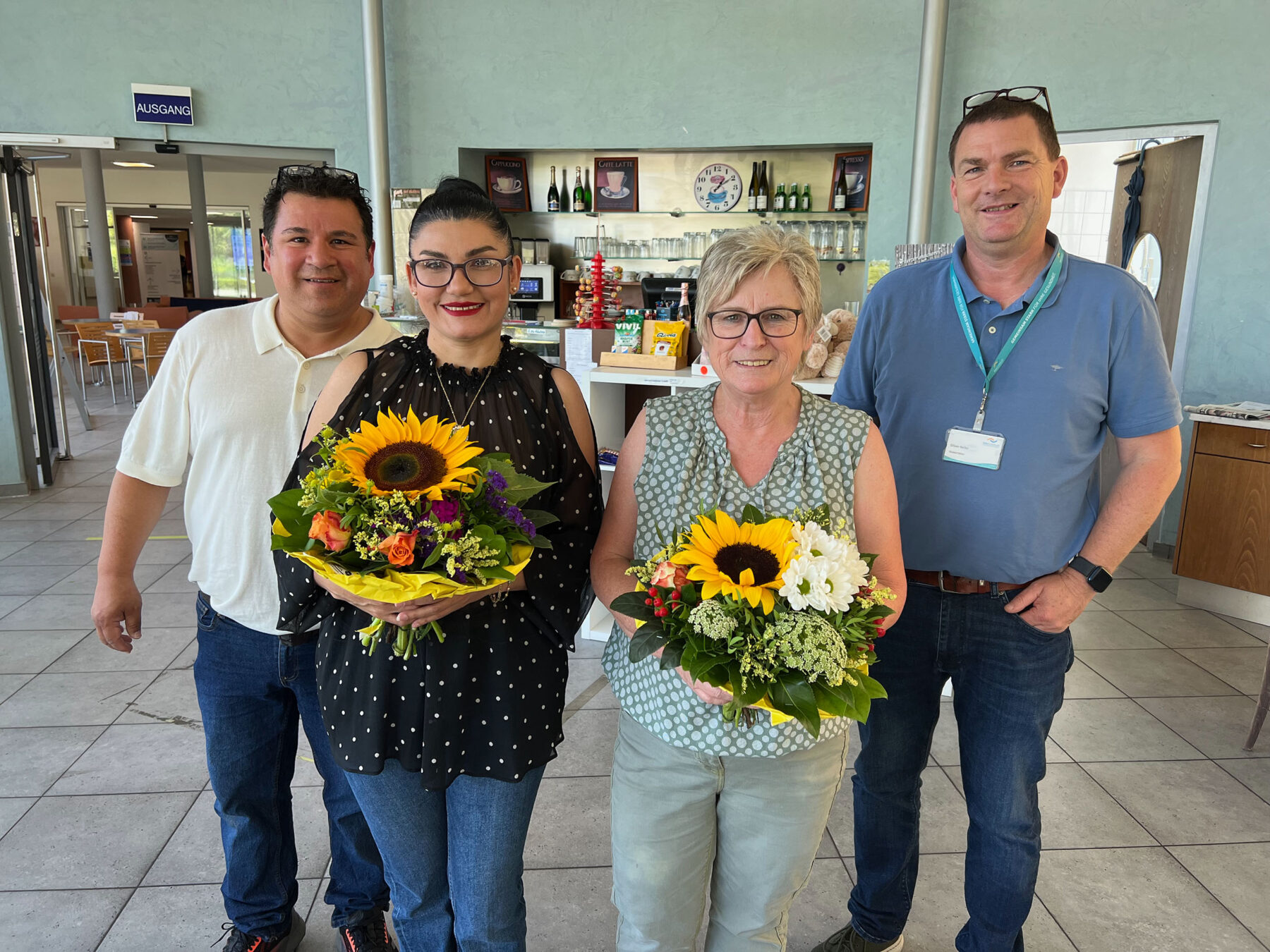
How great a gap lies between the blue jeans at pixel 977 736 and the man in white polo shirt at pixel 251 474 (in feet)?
4.15

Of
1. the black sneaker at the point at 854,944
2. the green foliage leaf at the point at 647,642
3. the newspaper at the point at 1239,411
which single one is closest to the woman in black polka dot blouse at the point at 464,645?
the green foliage leaf at the point at 647,642

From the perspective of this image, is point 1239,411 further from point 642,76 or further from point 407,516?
point 407,516

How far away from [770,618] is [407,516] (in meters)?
0.55

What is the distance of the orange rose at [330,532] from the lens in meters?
1.23

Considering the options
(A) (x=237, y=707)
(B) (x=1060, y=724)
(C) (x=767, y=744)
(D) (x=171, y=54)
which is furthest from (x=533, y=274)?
(C) (x=767, y=744)

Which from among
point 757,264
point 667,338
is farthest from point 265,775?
point 667,338

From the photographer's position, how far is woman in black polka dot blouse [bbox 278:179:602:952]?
1481 millimetres

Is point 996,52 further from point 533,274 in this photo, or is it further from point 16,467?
point 16,467

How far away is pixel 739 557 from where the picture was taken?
4.16 ft

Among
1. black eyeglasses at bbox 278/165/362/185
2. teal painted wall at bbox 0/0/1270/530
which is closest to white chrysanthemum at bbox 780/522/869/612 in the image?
black eyeglasses at bbox 278/165/362/185

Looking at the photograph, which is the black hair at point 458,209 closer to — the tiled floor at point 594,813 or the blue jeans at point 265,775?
the blue jeans at point 265,775

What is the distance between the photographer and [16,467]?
6.80 m

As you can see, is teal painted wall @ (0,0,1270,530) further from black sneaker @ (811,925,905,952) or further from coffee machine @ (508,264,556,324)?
black sneaker @ (811,925,905,952)

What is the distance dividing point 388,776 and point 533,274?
22.2 ft
